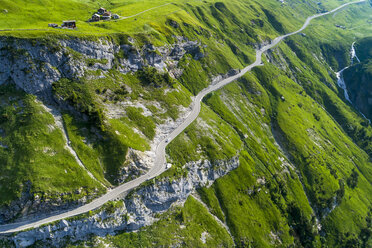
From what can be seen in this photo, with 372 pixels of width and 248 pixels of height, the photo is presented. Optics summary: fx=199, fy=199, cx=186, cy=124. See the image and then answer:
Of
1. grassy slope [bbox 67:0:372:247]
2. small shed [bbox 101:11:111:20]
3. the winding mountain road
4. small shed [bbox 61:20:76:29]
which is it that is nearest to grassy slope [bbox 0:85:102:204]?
the winding mountain road

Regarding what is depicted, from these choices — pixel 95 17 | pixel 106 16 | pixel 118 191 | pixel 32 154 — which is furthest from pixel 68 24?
pixel 118 191

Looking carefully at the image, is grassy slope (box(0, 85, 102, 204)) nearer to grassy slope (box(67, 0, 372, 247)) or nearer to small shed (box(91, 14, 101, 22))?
grassy slope (box(67, 0, 372, 247))

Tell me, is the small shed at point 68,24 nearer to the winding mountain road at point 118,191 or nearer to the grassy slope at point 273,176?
the winding mountain road at point 118,191

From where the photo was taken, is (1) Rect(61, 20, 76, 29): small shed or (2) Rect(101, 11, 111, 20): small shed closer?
(1) Rect(61, 20, 76, 29): small shed

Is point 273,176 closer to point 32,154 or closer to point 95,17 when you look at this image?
point 32,154

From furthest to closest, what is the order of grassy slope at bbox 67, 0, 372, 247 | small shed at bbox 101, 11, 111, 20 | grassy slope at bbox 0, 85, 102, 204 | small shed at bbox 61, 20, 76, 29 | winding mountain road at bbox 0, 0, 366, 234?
1. small shed at bbox 101, 11, 111, 20
2. grassy slope at bbox 67, 0, 372, 247
3. small shed at bbox 61, 20, 76, 29
4. grassy slope at bbox 0, 85, 102, 204
5. winding mountain road at bbox 0, 0, 366, 234

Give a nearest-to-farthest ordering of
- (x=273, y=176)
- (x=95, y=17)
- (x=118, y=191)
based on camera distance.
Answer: (x=118, y=191), (x=95, y=17), (x=273, y=176)

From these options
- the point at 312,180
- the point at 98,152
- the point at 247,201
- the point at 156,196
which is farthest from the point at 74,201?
the point at 312,180

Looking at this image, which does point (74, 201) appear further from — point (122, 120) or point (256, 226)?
point (256, 226)

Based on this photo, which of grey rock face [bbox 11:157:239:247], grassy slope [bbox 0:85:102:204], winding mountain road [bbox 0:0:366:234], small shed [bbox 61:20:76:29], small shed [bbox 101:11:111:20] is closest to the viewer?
winding mountain road [bbox 0:0:366:234]
